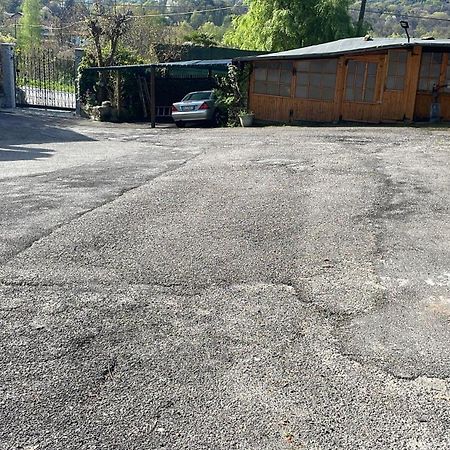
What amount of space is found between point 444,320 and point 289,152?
8.47 meters

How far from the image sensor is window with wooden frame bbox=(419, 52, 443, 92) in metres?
17.6

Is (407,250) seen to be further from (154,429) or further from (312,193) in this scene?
(154,429)

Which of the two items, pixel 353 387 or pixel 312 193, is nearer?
pixel 353 387

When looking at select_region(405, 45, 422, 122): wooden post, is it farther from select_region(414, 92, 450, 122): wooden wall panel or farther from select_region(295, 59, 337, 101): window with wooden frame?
select_region(295, 59, 337, 101): window with wooden frame

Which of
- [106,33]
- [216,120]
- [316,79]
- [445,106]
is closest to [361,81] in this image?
[316,79]

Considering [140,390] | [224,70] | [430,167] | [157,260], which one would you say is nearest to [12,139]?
[224,70]

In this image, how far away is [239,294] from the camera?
14.1ft

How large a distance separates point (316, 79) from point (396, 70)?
2688 mm

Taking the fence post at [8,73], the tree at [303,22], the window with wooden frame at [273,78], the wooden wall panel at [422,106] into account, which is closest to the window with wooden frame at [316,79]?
the window with wooden frame at [273,78]

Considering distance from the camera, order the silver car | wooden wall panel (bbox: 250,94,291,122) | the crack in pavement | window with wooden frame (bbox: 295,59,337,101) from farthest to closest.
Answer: the silver car < wooden wall panel (bbox: 250,94,291,122) < window with wooden frame (bbox: 295,59,337,101) < the crack in pavement

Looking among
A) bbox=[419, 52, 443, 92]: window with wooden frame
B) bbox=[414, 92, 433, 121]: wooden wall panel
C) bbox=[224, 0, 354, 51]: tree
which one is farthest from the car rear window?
bbox=[224, 0, 354, 51]: tree

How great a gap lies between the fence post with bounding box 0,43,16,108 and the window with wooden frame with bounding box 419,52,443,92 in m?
17.2

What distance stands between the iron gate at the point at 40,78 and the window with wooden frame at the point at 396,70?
1491cm

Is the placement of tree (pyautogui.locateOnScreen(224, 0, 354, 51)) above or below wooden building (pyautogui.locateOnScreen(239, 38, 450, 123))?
above
